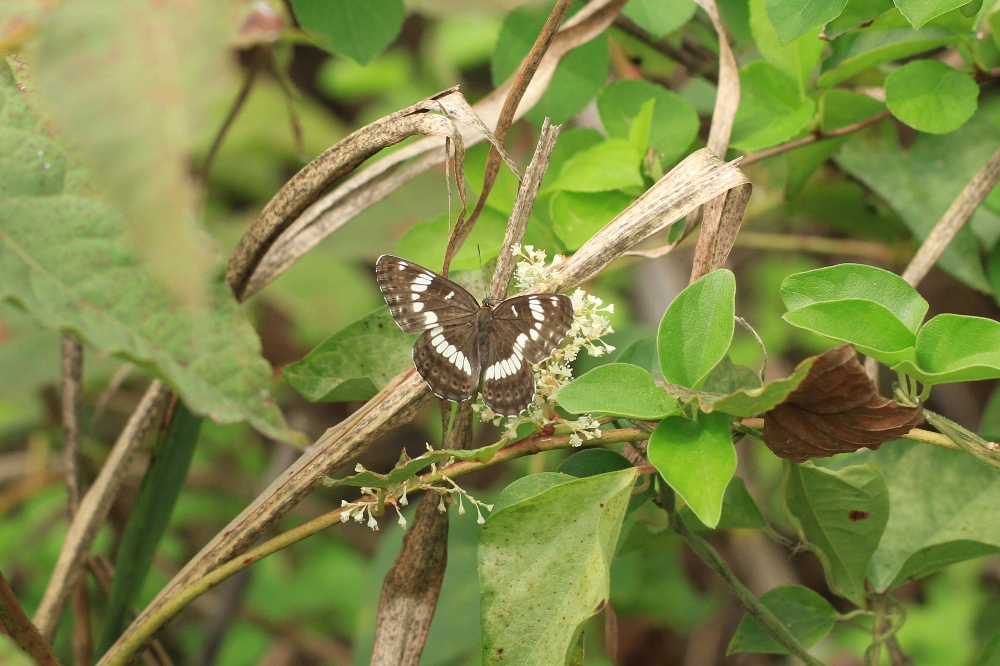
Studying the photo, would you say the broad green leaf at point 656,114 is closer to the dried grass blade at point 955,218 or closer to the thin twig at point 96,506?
the dried grass blade at point 955,218

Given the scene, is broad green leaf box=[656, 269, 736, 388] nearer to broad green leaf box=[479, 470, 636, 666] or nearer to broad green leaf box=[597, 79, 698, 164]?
broad green leaf box=[479, 470, 636, 666]

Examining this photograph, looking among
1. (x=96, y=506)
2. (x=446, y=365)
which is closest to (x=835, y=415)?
(x=446, y=365)

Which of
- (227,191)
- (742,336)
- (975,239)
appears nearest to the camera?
(975,239)

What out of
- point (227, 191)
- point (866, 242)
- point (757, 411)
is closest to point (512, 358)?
point (757, 411)

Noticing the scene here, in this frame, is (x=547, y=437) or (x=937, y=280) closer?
(x=547, y=437)

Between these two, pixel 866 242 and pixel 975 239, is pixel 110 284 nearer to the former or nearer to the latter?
pixel 975 239

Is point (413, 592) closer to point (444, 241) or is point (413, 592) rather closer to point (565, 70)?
point (444, 241)

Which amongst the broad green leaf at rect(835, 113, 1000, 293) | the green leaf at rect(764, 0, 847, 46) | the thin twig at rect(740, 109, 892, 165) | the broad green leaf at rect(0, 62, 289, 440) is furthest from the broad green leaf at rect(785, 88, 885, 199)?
the broad green leaf at rect(0, 62, 289, 440)
